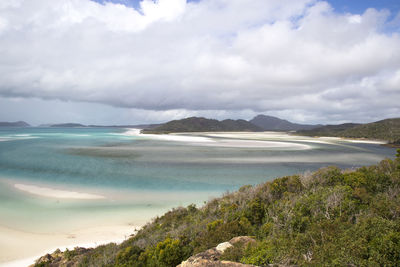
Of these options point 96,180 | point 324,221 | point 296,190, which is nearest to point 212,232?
point 324,221

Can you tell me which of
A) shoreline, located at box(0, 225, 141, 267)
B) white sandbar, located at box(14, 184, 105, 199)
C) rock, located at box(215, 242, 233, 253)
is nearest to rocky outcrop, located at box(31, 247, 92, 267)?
shoreline, located at box(0, 225, 141, 267)

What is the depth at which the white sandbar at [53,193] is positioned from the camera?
13.1 m

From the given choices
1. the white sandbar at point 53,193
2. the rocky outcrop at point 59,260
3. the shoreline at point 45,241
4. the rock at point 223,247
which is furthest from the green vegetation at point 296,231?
the white sandbar at point 53,193

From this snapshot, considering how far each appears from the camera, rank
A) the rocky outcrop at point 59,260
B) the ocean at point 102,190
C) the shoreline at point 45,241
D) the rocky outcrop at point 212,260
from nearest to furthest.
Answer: the rocky outcrop at point 212,260
the rocky outcrop at point 59,260
the shoreline at point 45,241
the ocean at point 102,190

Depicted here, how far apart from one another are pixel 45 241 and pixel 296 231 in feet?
29.8

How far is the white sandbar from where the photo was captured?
42.9 feet

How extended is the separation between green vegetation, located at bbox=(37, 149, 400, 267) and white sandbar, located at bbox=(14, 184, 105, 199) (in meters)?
7.61

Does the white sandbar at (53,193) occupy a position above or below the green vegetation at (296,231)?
A: below

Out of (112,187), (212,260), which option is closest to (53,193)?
(112,187)

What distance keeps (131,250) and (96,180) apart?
13.6 m

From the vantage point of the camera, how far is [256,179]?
1748 centimetres

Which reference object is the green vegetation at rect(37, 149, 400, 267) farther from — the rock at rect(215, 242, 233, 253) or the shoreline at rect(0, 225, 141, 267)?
the shoreline at rect(0, 225, 141, 267)

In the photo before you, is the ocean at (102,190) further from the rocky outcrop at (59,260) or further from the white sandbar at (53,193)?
the rocky outcrop at (59,260)

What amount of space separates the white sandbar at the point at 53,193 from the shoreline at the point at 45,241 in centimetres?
410
